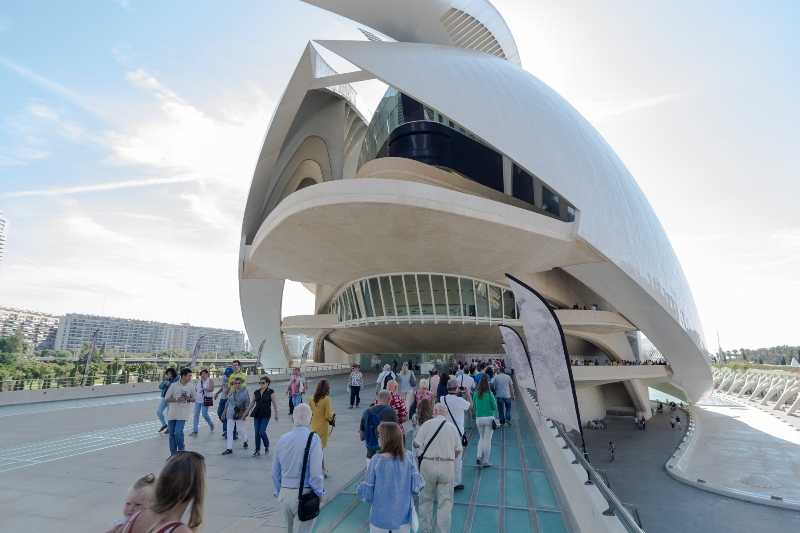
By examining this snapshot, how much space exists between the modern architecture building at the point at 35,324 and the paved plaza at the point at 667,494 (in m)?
141

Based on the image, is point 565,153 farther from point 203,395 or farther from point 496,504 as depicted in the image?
point 496,504

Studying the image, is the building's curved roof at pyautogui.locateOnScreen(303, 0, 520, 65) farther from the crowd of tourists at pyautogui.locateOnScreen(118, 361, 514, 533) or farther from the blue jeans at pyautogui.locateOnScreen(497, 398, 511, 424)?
the crowd of tourists at pyautogui.locateOnScreen(118, 361, 514, 533)

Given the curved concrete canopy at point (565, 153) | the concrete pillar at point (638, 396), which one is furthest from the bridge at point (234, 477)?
the concrete pillar at point (638, 396)

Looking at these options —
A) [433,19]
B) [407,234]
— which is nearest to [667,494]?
[407,234]

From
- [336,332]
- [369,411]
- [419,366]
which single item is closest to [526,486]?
[369,411]

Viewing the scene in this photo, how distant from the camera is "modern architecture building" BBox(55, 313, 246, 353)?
12812 cm

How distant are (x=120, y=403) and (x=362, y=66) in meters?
15.3

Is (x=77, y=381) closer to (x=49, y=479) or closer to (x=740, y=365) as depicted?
(x=49, y=479)

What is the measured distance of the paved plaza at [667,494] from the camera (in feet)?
44.4

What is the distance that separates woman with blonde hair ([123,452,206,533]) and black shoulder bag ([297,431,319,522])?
1.41 m

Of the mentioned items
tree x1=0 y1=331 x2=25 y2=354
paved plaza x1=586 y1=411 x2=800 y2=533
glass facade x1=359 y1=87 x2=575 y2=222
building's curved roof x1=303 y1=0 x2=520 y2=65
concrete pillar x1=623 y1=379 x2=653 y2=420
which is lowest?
paved plaza x1=586 y1=411 x2=800 y2=533

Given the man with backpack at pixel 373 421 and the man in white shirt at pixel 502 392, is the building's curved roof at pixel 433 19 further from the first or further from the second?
the man with backpack at pixel 373 421

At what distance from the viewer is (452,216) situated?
17.3m

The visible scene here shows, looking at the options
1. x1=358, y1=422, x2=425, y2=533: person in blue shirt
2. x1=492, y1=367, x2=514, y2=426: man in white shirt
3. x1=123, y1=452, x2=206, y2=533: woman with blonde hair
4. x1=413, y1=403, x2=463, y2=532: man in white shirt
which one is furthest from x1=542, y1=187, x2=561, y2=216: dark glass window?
x1=123, y1=452, x2=206, y2=533: woman with blonde hair
